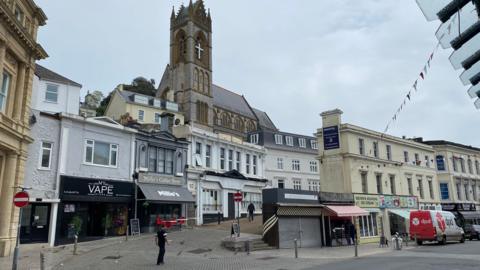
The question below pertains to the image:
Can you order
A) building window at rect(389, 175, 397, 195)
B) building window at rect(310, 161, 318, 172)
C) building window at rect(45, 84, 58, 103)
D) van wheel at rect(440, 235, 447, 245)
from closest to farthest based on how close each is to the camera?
van wheel at rect(440, 235, 447, 245) < building window at rect(45, 84, 58, 103) < building window at rect(389, 175, 397, 195) < building window at rect(310, 161, 318, 172)

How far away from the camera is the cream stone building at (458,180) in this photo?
4600 cm

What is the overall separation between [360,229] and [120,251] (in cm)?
2085

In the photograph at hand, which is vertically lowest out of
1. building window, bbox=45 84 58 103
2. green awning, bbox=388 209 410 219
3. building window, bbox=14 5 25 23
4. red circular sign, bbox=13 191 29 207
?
green awning, bbox=388 209 410 219

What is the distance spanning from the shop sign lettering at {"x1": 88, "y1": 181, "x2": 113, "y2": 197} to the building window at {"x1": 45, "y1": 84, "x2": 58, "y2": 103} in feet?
30.4

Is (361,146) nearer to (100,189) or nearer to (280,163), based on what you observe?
(280,163)

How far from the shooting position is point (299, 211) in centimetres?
2680

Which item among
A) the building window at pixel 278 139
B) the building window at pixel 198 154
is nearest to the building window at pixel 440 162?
the building window at pixel 278 139

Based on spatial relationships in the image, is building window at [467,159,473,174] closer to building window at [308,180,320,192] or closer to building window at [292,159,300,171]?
building window at [308,180,320,192]

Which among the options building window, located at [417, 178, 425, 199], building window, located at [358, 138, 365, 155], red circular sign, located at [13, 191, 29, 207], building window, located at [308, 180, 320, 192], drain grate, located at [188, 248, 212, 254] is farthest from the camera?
building window, located at [308, 180, 320, 192]

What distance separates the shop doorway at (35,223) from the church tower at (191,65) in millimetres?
44001

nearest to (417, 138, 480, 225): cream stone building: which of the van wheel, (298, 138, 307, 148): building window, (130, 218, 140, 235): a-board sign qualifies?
(298, 138, 307, 148): building window

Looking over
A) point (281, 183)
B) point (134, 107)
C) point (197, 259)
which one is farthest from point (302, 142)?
point (197, 259)

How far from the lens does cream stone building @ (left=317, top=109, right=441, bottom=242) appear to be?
34.7 metres

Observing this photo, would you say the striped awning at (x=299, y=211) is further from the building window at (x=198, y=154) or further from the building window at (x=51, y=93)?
the building window at (x=51, y=93)
